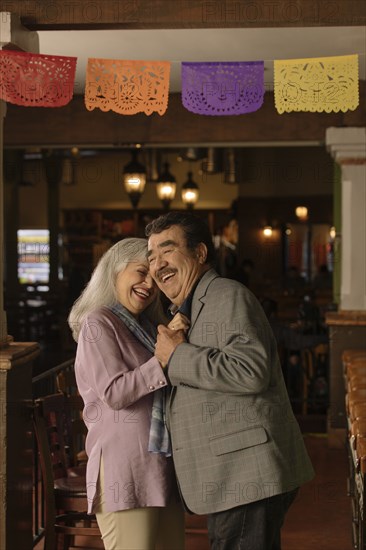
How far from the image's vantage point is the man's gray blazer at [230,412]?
2295mm

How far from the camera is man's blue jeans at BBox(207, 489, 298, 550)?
2.33m

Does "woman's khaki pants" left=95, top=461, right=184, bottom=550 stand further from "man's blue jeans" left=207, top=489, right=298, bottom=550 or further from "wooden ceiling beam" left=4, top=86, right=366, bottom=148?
"wooden ceiling beam" left=4, top=86, right=366, bottom=148

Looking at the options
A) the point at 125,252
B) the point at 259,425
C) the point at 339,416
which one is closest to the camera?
the point at 259,425

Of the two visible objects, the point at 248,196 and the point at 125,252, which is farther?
the point at 248,196

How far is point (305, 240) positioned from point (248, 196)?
1.56m

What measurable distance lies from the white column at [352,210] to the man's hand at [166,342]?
16.1 ft

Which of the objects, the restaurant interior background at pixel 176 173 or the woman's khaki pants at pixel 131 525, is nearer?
the woman's khaki pants at pixel 131 525

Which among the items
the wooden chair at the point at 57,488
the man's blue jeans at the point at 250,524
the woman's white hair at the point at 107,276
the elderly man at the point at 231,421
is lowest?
the wooden chair at the point at 57,488

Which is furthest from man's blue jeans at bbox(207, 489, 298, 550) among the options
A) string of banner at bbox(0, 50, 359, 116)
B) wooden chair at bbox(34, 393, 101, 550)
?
string of banner at bbox(0, 50, 359, 116)

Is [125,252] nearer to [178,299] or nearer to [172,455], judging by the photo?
[178,299]

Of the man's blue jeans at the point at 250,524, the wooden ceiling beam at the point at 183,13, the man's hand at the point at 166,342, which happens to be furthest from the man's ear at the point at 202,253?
the wooden ceiling beam at the point at 183,13

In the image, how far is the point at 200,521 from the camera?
17.0ft

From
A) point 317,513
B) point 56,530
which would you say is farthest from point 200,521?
point 56,530

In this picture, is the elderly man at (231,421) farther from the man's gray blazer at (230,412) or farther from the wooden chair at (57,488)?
the wooden chair at (57,488)
